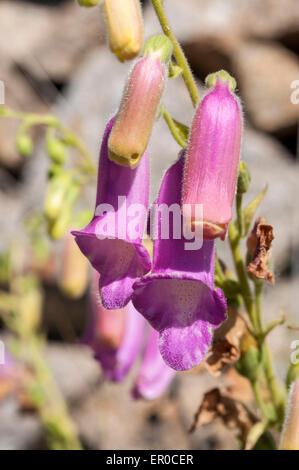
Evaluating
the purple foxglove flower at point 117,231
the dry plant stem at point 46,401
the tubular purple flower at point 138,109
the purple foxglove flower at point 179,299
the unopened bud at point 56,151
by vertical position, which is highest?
the unopened bud at point 56,151

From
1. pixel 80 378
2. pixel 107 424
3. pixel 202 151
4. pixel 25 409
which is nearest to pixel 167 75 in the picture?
pixel 202 151

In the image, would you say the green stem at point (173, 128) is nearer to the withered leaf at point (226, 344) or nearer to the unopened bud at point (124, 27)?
the unopened bud at point (124, 27)

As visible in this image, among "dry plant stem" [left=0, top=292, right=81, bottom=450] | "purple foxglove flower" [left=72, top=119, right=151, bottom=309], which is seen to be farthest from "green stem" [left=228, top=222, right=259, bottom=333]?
"dry plant stem" [left=0, top=292, right=81, bottom=450]

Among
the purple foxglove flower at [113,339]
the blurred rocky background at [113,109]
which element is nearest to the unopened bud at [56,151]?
the purple foxglove flower at [113,339]

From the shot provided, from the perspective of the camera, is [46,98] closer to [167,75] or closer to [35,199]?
[35,199]

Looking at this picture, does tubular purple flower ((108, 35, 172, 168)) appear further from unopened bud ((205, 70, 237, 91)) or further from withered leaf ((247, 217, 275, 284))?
withered leaf ((247, 217, 275, 284))
